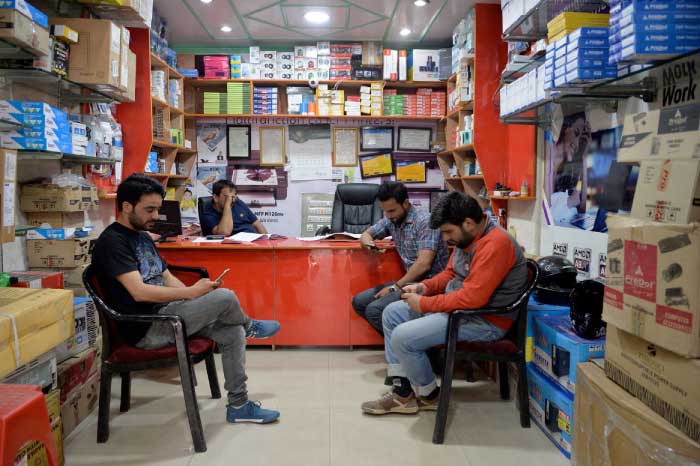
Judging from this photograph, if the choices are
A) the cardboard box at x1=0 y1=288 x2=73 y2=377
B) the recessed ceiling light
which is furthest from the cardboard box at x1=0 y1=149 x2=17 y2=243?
the recessed ceiling light

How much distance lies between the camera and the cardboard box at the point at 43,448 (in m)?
1.53

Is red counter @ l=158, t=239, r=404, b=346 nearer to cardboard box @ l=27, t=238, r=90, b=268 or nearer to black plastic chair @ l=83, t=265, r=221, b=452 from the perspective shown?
cardboard box @ l=27, t=238, r=90, b=268

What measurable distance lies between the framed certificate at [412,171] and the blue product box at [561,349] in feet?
12.4

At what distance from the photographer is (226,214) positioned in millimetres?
4938

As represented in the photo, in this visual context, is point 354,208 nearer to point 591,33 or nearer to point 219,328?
point 219,328

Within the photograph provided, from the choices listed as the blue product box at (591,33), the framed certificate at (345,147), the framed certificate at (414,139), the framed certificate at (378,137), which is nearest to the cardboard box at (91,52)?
the blue product box at (591,33)

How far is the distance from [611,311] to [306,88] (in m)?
4.86

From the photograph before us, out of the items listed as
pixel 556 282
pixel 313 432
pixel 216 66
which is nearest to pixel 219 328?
pixel 313 432

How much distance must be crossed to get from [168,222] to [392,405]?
2247 mm

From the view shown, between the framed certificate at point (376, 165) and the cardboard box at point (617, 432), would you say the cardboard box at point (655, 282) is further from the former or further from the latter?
the framed certificate at point (376, 165)

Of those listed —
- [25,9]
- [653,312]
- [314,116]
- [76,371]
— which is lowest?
[76,371]

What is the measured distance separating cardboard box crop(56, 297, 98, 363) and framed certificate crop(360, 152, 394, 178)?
400cm

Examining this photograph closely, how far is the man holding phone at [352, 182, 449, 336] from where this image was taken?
330 centimetres

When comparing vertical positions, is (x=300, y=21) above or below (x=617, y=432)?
above
